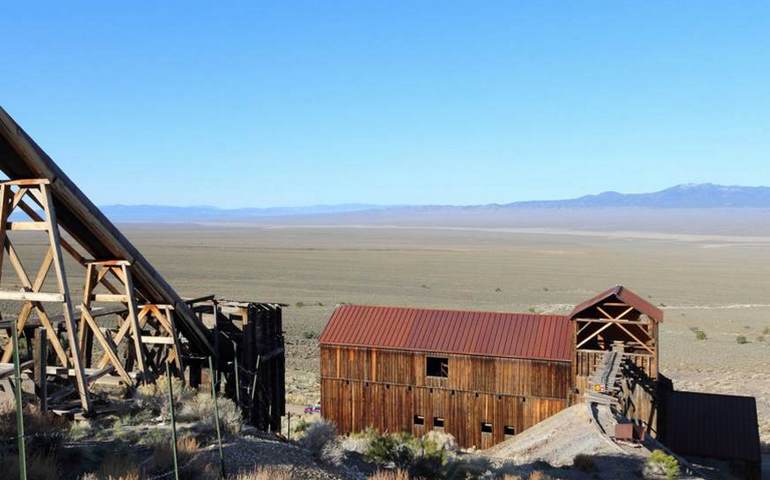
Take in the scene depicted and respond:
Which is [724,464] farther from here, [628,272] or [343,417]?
[628,272]

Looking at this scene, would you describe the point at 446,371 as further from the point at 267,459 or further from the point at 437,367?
the point at 267,459

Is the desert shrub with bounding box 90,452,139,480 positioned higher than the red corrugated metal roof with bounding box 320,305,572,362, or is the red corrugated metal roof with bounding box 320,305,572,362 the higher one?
the desert shrub with bounding box 90,452,139,480

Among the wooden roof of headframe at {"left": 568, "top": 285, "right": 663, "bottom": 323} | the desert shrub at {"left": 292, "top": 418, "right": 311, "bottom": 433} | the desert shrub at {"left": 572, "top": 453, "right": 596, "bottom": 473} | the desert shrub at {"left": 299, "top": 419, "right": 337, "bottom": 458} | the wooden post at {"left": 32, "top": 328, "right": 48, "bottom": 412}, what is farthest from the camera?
the wooden roof of headframe at {"left": 568, "top": 285, "right": 663, "bottom": 323}

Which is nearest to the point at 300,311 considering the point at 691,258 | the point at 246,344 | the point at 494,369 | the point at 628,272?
the point at 494,369

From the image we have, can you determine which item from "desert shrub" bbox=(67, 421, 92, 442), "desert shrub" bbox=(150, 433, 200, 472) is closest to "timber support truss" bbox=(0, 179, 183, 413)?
"desert shrub" bbox=(67, 421, 92, 442)

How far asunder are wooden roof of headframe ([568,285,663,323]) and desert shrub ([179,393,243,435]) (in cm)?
1383

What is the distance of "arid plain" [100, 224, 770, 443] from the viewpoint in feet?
125

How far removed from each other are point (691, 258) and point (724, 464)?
11045cm

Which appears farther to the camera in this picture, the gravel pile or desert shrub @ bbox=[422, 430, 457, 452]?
desert shrub @ bbox=[422, 430, 457, 452]

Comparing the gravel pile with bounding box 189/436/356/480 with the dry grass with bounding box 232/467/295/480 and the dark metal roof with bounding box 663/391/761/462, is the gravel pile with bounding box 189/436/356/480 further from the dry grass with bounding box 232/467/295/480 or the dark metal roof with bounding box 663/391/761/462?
the dark metal roof with bounding box 663/391/761/462

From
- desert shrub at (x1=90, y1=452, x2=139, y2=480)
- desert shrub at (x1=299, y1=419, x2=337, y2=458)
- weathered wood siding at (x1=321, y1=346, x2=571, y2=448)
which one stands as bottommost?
weathered wood siding at (x1=321, y1=346, x2=571, y2=448)

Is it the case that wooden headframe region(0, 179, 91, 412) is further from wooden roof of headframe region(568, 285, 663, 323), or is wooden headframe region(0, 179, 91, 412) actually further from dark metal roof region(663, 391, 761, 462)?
dark metal roof region(663, 391, 761, 462)

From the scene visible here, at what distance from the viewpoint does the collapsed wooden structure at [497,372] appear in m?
22.9

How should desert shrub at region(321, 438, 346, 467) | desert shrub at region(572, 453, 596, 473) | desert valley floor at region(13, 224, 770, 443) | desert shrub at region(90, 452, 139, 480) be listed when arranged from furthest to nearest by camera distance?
desert valley floor at region(13, 224, 770, 443) → desert shrub at region(572, 453, 596, 473) → desert shrub at region(321, 438, 346, 467) → desert shrub at region(90, 452, 139, 480)
